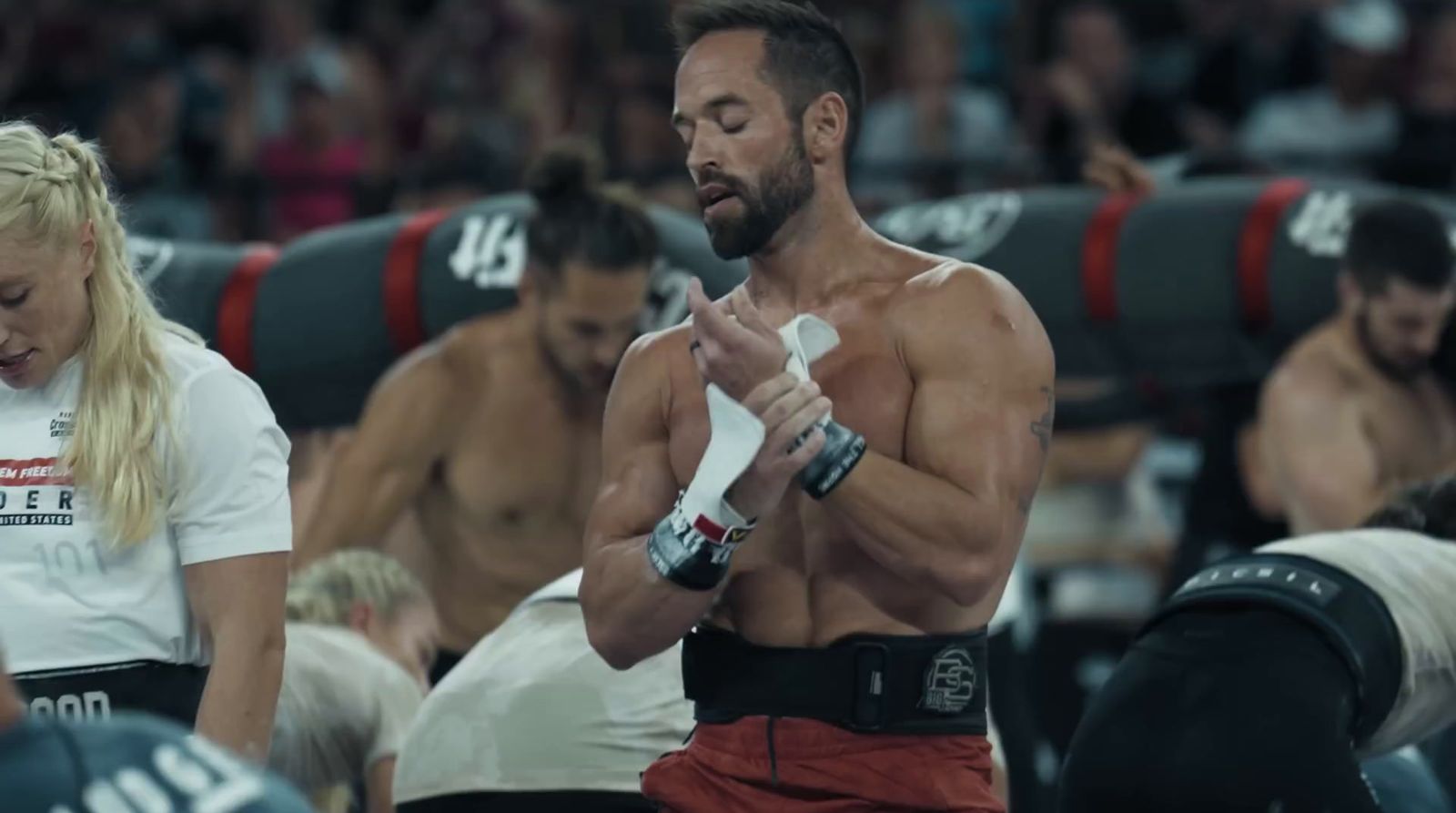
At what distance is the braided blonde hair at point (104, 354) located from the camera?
8.40 ft

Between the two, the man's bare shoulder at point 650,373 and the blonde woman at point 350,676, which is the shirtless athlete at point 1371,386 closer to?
the blonde woman at point 350,676

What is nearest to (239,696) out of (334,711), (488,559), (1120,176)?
(334,711)

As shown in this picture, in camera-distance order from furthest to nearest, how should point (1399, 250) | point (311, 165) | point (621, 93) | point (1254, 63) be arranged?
point (311, 165) < point (621, 93) < point (1254, 63) < point (1399, 250)

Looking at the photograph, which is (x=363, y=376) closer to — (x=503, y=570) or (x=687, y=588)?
(x=503, y=570)

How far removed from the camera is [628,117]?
7.87 metres

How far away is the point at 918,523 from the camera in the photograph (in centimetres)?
252

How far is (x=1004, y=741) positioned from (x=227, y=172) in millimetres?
4351

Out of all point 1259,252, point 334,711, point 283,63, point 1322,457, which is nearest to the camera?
point 334,711

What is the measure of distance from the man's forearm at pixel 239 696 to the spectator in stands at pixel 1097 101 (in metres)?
5.28

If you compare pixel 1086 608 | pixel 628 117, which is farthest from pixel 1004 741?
pixel 628 117

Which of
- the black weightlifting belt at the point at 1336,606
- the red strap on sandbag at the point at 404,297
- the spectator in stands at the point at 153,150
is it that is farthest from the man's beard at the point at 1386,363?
the spectator in stands at the point at 153,150

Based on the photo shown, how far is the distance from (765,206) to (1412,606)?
1211 mm

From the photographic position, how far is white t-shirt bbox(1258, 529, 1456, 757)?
3287 mm

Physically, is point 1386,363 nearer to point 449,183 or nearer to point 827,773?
point 827,773
